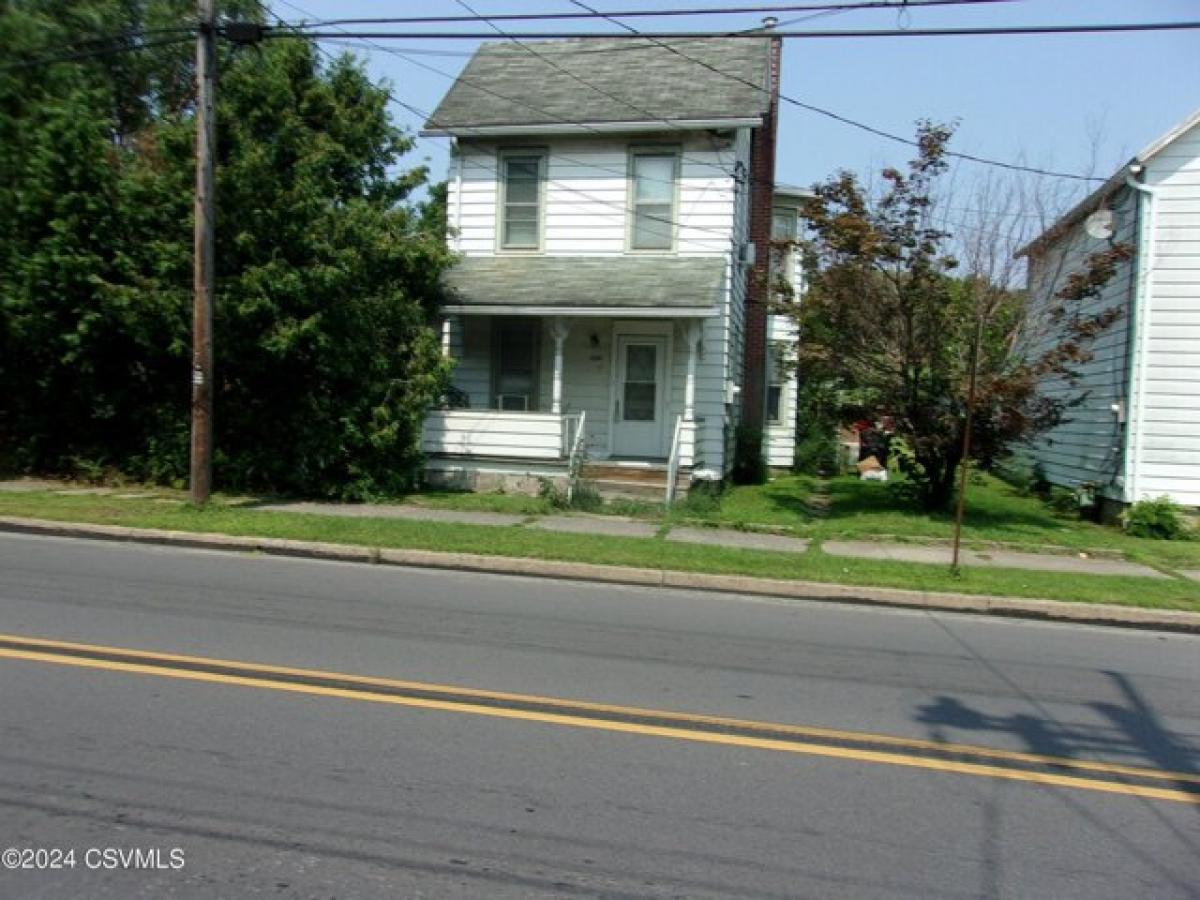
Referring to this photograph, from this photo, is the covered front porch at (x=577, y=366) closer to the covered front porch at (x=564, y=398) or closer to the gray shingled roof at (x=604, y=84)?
the covered front porch at (x=564, y=398)

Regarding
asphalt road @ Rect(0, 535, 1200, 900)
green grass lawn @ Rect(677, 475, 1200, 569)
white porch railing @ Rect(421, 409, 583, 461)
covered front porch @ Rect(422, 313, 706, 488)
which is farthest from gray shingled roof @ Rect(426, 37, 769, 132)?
asphalt road @ Rect(0, 535, 1200, 900)

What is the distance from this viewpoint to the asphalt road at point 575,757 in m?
3.54

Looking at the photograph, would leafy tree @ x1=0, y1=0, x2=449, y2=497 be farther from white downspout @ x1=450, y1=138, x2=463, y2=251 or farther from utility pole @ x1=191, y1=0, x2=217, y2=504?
white downspout @ x1=450, y1=138, x2=463, y2=251

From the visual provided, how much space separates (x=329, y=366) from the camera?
45.6ft

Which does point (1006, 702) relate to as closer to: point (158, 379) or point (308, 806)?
point (308, 806)

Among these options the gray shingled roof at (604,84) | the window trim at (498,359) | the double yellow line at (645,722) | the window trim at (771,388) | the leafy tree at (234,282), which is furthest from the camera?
the window trim at (771,388)

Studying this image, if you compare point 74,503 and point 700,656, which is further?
point 74,503

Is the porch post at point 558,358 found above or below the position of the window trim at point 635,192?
below

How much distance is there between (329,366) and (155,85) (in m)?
10.2

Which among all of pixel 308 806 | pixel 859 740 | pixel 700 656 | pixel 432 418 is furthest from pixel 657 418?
pixel 308 806

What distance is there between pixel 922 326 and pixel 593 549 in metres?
6.10

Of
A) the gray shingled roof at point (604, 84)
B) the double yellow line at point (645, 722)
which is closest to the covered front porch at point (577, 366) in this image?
the gray shingled roof at point (604, 84)

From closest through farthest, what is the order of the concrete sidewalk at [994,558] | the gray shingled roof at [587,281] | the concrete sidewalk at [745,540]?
the concrete sidewalk at [994,558] < the concrete sidewalk at [745,540] < the gray shingled roof at [587,281]

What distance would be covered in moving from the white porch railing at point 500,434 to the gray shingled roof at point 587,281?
187 cm
